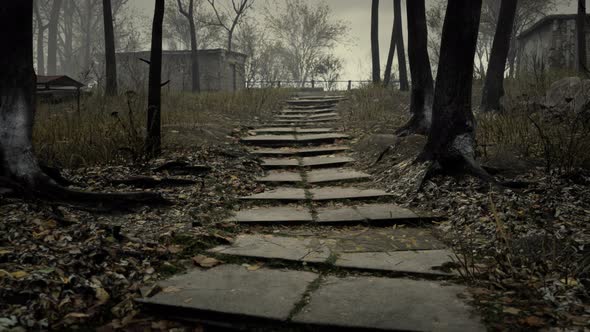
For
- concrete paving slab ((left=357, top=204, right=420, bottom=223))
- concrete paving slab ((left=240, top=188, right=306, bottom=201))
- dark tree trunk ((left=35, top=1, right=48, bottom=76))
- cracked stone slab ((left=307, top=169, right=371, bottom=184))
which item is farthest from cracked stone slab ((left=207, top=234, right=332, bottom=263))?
dark tree trunk ((left=35, top=1, right=48, bottom=76))

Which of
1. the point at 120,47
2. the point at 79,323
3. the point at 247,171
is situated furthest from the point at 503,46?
the point at 120,47

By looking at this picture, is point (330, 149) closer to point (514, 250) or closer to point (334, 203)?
point (334, 203)

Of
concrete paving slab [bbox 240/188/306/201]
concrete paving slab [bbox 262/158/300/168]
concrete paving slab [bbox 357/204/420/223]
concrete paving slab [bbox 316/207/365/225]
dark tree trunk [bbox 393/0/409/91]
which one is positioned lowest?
concrete paving slab [bbox 316/207/365/225]

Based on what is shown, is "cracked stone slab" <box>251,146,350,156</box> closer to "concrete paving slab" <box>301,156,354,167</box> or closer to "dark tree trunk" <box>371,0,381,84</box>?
"concrete paving slab" <box>301,156,354,167</box>

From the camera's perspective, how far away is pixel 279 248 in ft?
11.2

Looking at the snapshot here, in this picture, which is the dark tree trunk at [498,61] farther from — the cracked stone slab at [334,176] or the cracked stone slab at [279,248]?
the cracked stone slab at [279,248]

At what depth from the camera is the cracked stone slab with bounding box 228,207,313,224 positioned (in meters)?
4.12

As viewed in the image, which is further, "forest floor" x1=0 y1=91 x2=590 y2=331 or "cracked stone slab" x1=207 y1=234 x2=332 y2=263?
"cracked stone slab" x1=207 y1=234 x2=332 y2=263

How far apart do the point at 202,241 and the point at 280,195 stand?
160 centimetres

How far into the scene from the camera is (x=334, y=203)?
15.8ft

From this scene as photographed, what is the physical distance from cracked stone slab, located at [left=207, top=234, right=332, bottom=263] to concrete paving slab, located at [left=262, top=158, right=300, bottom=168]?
262cm

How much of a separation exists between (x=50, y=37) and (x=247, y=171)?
3349 centimetres

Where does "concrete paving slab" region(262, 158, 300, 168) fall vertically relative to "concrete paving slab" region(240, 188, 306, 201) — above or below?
above

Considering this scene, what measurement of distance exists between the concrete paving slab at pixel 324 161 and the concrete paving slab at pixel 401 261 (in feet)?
10.5
